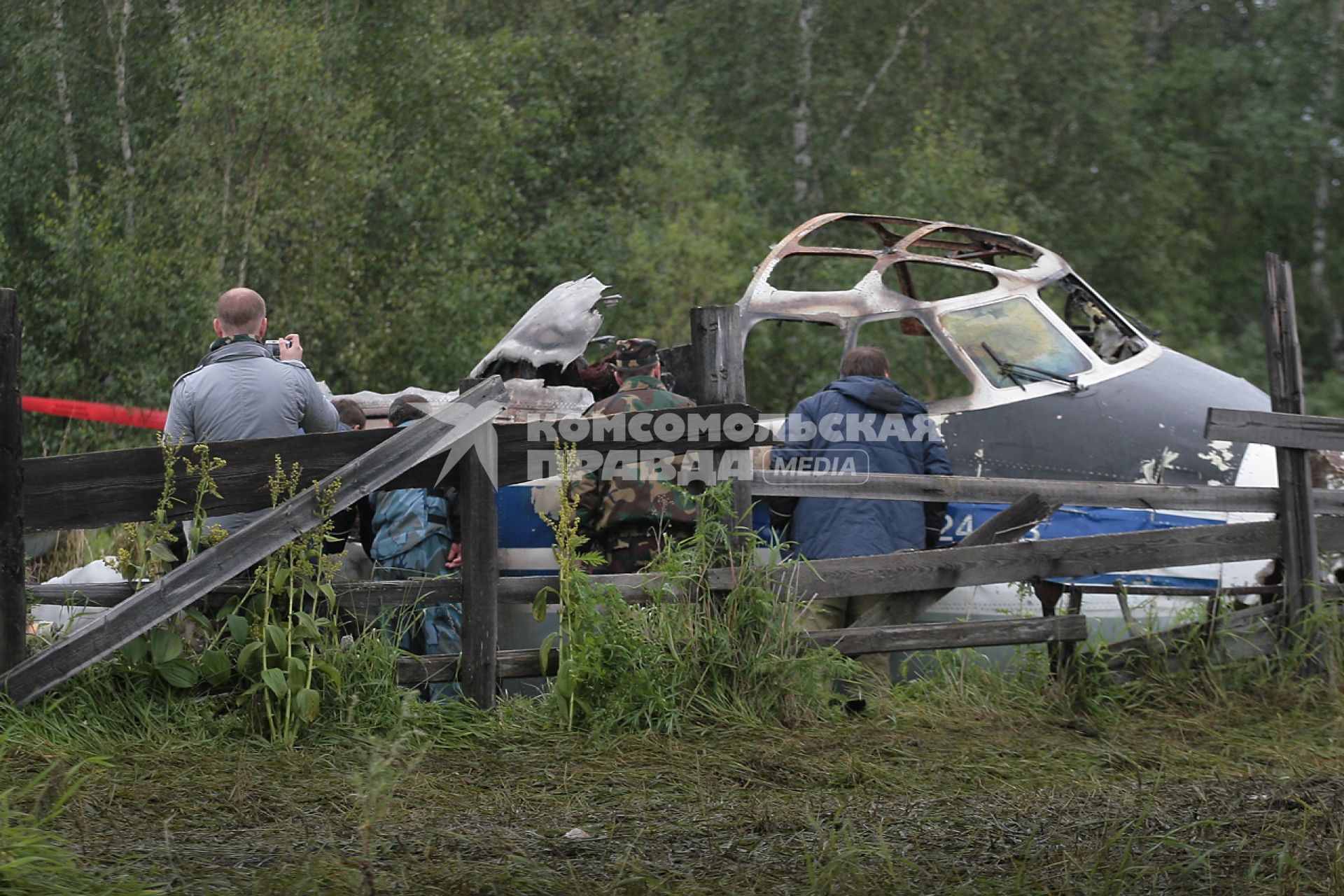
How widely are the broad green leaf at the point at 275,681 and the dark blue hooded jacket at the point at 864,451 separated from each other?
2.42m

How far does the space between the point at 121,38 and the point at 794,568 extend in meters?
12.0

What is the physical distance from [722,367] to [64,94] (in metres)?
11.7

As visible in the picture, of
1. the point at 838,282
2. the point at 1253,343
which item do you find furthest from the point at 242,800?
the point at 1253,343

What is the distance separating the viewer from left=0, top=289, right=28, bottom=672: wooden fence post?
16.2ft

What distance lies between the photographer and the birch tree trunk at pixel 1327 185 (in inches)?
1043

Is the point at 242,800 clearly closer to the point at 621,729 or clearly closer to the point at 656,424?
the point at 621,729

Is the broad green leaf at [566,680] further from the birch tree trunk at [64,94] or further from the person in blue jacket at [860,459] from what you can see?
the birch tree trunk at [64,94]

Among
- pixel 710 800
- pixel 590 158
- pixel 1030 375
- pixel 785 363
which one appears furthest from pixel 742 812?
pixel 590 158

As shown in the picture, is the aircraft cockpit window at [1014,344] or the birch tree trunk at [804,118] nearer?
the aircraft cockpit window at [1014,344]

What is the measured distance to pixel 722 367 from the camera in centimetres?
563

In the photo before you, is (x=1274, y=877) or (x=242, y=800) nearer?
(x=1274, y=877)

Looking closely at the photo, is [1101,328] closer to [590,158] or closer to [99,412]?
[99,412]

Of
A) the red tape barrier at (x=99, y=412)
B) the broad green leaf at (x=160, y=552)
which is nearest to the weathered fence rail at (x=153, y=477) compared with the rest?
the broad green leaf at (x=160, y=552)

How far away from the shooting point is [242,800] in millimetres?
4352
